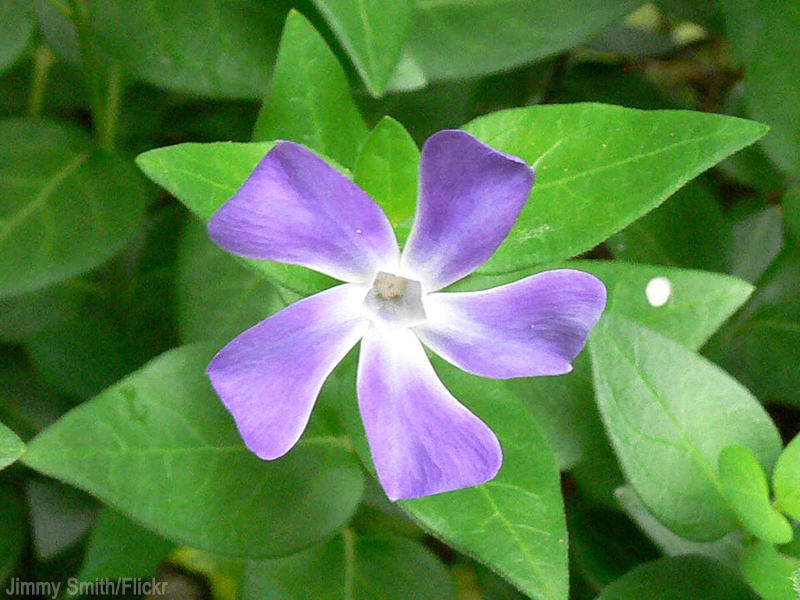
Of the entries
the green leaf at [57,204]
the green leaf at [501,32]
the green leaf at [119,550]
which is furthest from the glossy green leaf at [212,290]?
the green leaf at [501,32]

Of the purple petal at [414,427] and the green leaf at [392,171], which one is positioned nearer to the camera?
the purple petal at [414,427]

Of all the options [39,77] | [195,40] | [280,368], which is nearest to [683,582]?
[280,368]

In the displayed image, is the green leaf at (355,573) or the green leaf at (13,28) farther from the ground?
the green leaf at (13,28)

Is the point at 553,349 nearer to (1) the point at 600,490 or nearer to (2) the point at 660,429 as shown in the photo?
(2) the point at 660,429

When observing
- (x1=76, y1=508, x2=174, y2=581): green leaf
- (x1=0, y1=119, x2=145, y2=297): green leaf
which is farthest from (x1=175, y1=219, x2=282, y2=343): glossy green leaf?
(x1=76, y1=508, x2=174, y2=581): green leaf

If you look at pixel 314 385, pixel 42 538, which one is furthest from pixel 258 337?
pixel 42 538

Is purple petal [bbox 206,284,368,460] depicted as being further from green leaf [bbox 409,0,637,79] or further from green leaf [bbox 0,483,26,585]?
green leaf [bbox 0,483,26,585]

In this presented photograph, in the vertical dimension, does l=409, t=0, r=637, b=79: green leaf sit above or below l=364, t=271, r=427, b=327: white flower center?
above

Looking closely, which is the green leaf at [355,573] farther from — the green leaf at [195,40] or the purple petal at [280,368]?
the green leaf at [195,40]
